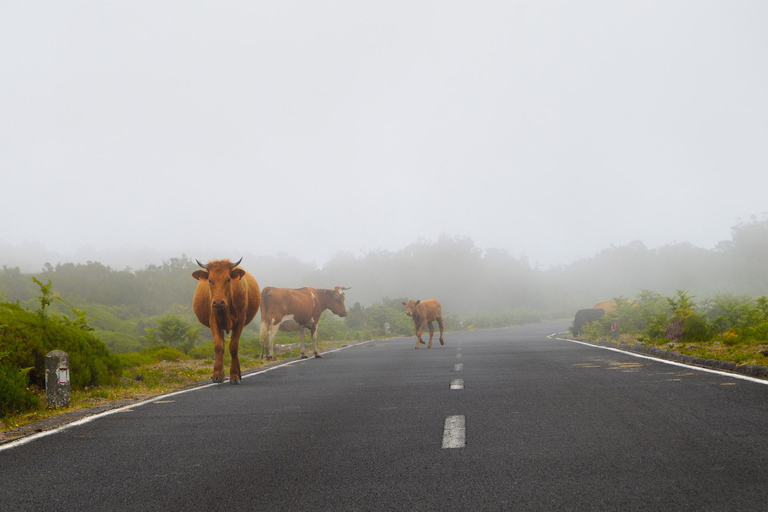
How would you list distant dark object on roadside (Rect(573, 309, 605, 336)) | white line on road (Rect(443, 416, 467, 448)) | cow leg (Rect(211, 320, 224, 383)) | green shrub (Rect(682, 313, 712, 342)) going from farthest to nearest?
distant dark object on roadside (Rect(573, 309, 605, 336)) → green shrub (Rect(682, 313, 712, 342)) → cow leg (Rect(211, 320, 224, 383)) → white line on road (Rect(443, 416, 467, 448))

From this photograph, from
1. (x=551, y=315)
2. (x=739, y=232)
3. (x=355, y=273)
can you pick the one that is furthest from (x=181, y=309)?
(x=355, y=273)

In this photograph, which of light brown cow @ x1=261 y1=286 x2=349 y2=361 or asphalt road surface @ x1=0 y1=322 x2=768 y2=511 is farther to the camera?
light brown cow @ x1=261 y1=286 x2=349 y2=361

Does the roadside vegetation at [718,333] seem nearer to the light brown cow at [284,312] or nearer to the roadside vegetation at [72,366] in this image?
the light brown cow at [284,312]

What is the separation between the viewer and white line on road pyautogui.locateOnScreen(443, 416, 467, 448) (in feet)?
18.3

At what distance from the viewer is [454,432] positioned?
19.9 ft

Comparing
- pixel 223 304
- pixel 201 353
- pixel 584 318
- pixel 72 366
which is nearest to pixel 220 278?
pixel 223 304

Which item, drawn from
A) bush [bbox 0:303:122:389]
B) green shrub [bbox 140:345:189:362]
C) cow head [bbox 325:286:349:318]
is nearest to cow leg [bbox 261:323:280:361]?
green shrub [bbox 140:345:189:362]

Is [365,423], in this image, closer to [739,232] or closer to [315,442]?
[315,442]

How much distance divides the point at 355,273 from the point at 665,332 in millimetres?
106373

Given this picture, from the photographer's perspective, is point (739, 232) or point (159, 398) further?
point (739, 232)

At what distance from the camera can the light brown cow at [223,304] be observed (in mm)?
11820

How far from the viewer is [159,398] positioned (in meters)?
9.60

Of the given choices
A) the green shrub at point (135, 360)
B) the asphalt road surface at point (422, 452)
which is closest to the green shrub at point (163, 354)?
the green shrub at point (135, 360)

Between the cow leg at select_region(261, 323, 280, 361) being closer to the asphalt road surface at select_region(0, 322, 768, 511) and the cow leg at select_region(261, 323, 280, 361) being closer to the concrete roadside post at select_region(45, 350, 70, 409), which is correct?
the asphalt road surface at select_region(0, 322, 768, 511)
